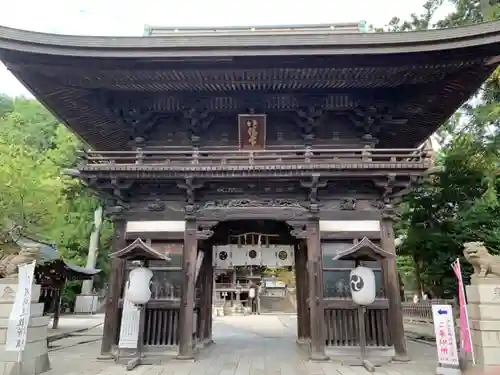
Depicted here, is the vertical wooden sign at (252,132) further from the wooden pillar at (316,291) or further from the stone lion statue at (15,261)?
the stone lion statue at (15,261)

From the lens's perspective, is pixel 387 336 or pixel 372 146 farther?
pixel 372 146

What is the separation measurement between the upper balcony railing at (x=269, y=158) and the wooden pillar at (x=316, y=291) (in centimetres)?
156

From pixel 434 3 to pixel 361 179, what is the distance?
45.7ft

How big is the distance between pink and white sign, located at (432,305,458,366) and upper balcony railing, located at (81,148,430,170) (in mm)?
3098

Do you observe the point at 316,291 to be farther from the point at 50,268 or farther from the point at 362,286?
the point at 50,268

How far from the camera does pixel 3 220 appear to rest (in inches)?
599

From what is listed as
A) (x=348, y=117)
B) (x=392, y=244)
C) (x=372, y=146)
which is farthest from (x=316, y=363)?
(x=348, y=117)

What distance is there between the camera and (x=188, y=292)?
8.80 meters

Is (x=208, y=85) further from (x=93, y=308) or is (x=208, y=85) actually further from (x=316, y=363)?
(x=93, y=308)

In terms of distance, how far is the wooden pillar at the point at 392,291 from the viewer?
27.7 ft

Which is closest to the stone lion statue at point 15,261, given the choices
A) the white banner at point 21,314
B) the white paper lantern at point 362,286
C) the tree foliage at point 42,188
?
the white banner at point 21,314

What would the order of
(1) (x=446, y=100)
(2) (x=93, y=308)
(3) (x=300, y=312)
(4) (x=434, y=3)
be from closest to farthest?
(1) (x=446, y=100) → (3) (x=300, y=312) → (4) (x=434, y=3) → (2) (x=93, y=308)

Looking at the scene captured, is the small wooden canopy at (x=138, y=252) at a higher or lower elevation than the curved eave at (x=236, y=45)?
lower

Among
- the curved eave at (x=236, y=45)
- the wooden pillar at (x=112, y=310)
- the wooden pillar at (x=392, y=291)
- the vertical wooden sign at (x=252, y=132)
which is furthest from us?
the vertical wooden sign at (x=252, y=132)
